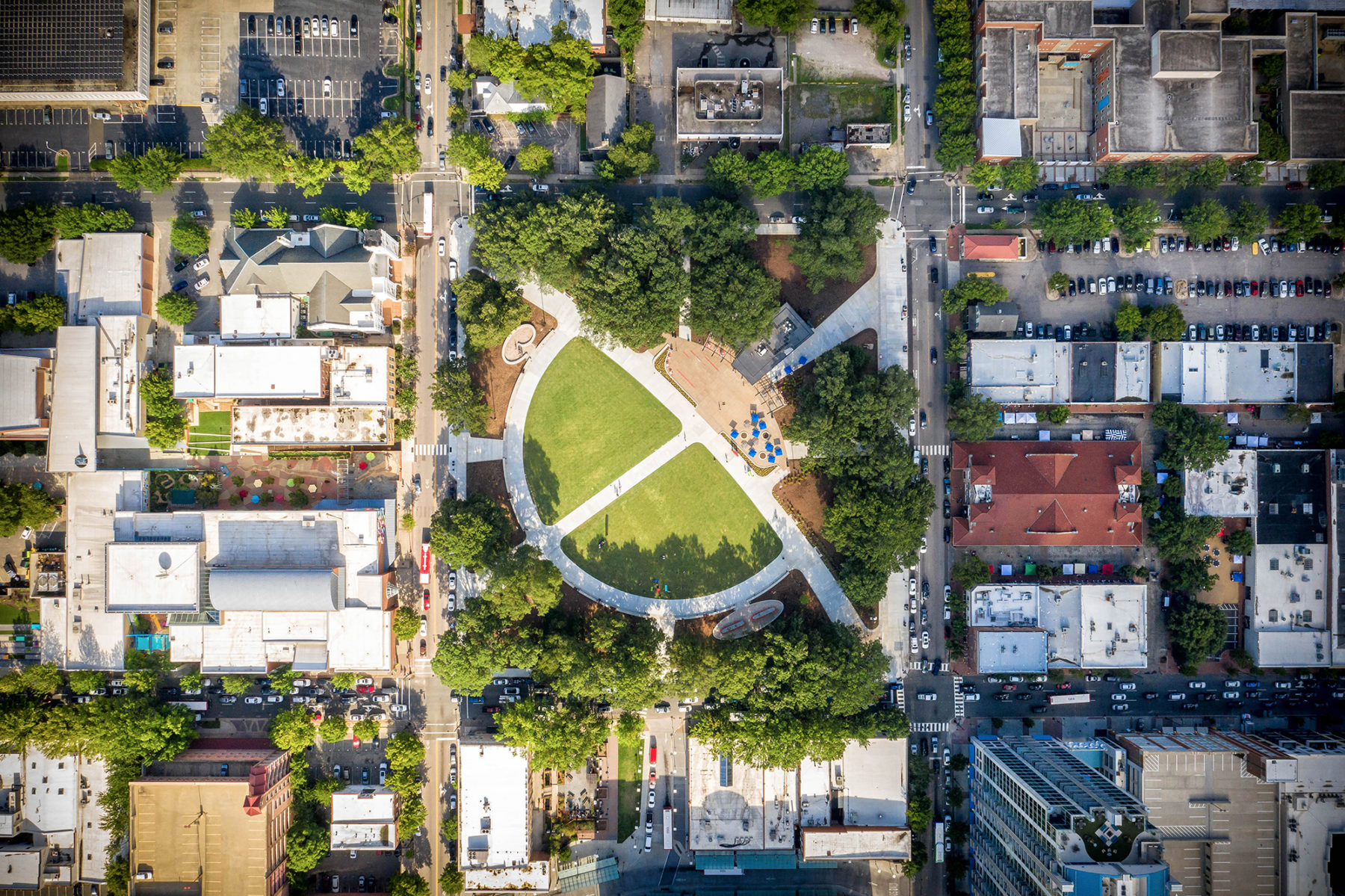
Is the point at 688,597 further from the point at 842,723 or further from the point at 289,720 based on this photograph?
the point at 289,720

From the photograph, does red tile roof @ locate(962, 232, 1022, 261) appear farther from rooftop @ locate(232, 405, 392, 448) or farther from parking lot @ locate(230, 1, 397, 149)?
rooftop @ locate(232, 405, 392, 448)

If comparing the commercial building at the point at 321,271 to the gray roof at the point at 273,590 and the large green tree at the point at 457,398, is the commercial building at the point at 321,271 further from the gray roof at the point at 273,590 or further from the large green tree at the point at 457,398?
the gray roof at the point at 273,590

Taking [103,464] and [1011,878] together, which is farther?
[103,464]

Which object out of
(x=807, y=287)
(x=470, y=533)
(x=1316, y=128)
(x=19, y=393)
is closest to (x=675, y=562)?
(x=470, y=533)

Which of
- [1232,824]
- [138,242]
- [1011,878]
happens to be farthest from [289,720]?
[1232,824]

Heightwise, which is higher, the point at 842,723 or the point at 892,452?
the point at 892,452

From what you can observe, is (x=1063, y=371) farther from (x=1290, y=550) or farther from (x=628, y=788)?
(x=628, y=788)

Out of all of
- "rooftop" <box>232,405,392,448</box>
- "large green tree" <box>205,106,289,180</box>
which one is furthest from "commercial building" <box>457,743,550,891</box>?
"large green tree" <box>205,106,289,180</box>
